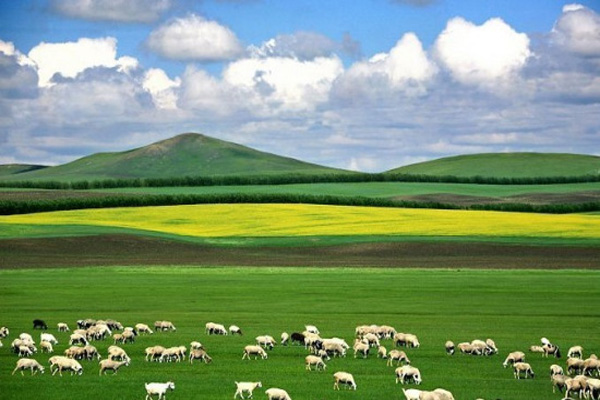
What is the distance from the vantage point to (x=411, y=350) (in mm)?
34812

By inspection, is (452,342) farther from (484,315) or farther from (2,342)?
(2,342)

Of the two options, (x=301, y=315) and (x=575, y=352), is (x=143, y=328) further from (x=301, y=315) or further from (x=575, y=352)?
(x=575, y=352)

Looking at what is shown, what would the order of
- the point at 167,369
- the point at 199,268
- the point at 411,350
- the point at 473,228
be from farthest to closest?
the point at 473,228 < the point at 199,268 < the point at 411,350 < the point at 167,369

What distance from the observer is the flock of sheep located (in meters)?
26.3

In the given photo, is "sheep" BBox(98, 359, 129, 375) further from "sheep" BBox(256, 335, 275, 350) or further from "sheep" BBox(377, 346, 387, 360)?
"sheep" BBox(377, 346, 387, 360)

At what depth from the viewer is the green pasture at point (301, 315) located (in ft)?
91.9

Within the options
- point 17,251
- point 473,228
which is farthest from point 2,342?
point 473,228

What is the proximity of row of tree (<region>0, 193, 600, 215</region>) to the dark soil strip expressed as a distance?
32.6 metres

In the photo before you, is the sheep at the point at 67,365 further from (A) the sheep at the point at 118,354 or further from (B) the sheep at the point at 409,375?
(B) the sheep at the point at 409,375

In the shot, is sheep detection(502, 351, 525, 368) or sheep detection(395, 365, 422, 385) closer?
sheep detection(395, 365, 422, 385)

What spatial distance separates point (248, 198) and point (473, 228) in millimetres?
42531

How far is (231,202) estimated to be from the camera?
13225 centimetres

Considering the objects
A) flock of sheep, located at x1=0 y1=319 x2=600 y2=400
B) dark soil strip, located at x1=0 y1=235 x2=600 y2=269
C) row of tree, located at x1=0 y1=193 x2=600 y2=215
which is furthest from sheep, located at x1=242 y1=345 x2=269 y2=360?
row of tree, located at x1=0 y1=193 x2=600 y2=215

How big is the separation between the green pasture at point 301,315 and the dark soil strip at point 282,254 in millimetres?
5447
